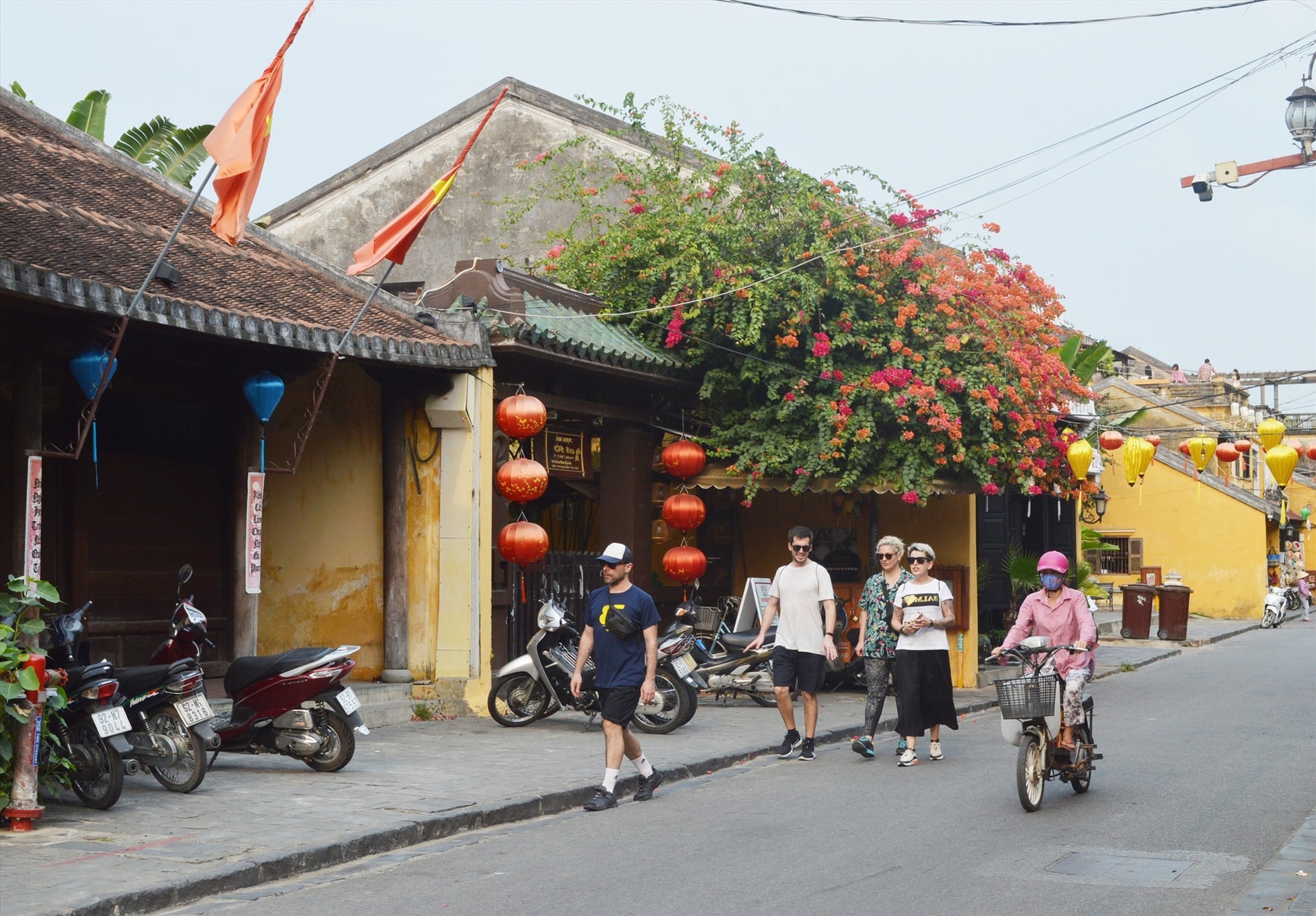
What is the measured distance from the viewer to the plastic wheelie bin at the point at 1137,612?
2972 centimetres

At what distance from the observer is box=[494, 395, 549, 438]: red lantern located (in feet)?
46.9

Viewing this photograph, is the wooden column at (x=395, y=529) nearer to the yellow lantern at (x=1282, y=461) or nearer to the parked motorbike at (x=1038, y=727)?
the parked motorbike at (x=1038, y=727)

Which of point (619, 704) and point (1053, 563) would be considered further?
point (1053, 563)

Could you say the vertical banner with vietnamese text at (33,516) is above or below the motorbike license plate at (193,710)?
above

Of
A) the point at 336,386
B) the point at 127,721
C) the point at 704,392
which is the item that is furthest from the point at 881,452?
the point at 127,721

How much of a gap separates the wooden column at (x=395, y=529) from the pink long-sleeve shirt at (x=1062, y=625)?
21.4 feet

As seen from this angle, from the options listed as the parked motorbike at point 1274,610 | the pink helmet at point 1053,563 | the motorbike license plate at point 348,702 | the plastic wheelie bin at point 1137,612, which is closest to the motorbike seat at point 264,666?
the motorbike license plate at point 348,702

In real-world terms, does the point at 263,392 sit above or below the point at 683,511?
above

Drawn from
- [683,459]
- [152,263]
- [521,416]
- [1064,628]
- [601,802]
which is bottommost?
[601,802]

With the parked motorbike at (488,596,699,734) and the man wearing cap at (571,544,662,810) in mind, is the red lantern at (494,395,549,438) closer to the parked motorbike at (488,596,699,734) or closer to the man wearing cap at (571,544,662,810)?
the parked motorbike at (488,596,699,734)

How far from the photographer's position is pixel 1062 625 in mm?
9852

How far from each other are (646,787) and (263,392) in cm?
501

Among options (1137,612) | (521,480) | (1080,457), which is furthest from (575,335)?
(1137,612)

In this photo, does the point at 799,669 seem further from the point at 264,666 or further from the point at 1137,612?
the point at 1137,612
